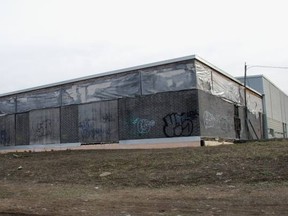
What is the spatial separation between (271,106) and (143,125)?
2315 centimetres

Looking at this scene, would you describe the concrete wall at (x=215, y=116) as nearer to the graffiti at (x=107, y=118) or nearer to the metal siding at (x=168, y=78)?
the metal siding at (x=168, y=78)

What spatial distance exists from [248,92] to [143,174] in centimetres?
2125

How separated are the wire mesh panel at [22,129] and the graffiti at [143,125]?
906 cm

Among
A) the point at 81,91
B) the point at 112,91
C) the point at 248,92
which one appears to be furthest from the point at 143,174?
the point at 248,92

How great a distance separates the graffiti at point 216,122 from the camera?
22152 mm

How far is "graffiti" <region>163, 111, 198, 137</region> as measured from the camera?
2125cm

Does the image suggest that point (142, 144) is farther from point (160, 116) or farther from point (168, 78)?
point (168, 78)

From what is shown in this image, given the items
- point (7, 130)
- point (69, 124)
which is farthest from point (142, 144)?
point (7, 130)

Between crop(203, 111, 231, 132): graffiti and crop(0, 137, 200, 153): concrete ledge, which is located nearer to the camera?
crop(0, 137, 200, 153): concrete ledge

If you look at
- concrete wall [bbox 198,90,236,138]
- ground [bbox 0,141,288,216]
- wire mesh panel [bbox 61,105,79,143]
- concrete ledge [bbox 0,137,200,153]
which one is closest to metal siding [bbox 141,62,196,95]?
concrete wall [bbox 198,90,236,138]

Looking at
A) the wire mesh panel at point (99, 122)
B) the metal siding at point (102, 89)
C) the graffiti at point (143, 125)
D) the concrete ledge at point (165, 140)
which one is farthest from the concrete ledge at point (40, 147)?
the graffiti at point (143, 125)

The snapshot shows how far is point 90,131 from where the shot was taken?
24.7m

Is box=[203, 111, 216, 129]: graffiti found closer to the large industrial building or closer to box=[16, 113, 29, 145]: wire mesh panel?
the large industrial building

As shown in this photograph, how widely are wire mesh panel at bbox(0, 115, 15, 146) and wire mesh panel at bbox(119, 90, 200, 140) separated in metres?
9.76
